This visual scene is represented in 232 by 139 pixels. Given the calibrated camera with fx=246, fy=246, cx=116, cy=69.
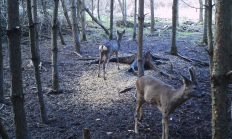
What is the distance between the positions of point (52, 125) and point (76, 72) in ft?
15.2

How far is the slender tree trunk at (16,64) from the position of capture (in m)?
2.73

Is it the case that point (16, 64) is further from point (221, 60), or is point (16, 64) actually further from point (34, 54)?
point (221, 60)

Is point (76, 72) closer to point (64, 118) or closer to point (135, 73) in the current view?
point (135, 73)

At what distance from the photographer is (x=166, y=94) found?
441cm

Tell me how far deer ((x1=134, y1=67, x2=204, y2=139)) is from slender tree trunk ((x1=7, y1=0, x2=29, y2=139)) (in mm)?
2374

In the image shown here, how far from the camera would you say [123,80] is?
8.38 metres

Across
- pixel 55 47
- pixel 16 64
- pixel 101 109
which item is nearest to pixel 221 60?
pixel 16 64

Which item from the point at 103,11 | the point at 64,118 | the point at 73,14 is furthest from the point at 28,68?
the point at 103,11

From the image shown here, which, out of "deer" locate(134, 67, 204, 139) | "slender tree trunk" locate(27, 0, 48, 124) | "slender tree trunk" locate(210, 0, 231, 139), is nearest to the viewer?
"slender tree trunk" locate(210, 0, 231, 139)

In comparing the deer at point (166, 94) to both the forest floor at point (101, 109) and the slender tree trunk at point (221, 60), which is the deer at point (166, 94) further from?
the slender tree trunk at point (221, 60)

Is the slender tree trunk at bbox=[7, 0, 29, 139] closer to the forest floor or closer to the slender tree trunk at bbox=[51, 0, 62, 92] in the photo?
the forest floor

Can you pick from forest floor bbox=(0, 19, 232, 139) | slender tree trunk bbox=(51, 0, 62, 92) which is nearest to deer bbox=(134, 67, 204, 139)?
forest floor bbox=(0, 19, 232, 139)

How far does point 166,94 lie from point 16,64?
2642 millimetres

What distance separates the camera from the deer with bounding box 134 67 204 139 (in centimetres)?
391
